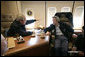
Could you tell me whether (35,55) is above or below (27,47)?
below

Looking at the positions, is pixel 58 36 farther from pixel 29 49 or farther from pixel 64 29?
pixel 29 49

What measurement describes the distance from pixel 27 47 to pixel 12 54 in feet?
0.89

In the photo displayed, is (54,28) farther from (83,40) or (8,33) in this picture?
(8,33)

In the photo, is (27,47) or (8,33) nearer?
(27,47)

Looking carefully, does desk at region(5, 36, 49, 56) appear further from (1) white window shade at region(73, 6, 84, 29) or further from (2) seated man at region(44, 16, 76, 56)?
(1) white window shade at region(73, 6, 84, 29)

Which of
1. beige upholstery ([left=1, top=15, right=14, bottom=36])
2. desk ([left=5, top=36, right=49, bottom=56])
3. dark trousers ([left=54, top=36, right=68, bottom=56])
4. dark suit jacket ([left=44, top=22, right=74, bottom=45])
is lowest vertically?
dark trousers ([left=54, top=36, right=68, bottom=56])

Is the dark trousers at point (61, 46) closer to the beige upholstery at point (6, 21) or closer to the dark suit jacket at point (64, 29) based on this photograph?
the dark suit jacket at point (64, 29)

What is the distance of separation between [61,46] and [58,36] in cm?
32

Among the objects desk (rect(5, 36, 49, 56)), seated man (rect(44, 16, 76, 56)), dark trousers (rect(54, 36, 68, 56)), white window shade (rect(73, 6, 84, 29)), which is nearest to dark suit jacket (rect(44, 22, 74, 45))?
seated man (rect(44, 16, 76, 56))

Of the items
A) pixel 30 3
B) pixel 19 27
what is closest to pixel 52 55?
pixel 19 27

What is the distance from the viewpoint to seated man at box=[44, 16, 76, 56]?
8.19 feet

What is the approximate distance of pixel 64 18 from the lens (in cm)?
316

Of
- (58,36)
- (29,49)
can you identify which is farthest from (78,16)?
(29,49)

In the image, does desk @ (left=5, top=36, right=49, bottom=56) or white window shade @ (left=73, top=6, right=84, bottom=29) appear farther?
white window shade @ (left=73, top=6, right=84, bottom=29)
